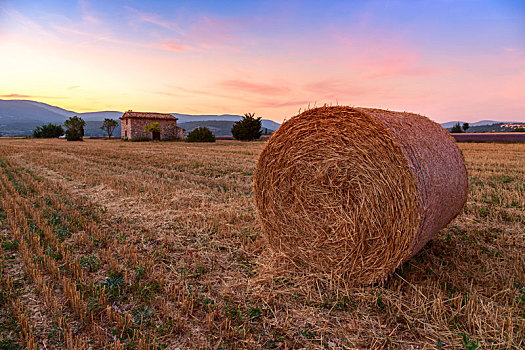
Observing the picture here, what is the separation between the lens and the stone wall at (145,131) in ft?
152

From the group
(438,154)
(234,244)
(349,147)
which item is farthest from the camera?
(234,244)

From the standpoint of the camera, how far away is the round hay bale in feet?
11.5

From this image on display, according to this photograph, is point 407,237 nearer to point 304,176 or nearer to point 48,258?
point 304,176

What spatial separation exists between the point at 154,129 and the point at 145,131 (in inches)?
77.0

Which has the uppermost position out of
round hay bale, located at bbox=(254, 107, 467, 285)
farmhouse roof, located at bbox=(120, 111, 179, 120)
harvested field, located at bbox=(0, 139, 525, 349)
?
farmhouse roof, located at bbox=(120, 111, 179, 120)

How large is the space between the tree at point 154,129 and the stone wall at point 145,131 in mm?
825

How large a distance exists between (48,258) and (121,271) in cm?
99

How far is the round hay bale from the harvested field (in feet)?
1.22

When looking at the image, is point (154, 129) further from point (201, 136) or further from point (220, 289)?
point (220, 289)

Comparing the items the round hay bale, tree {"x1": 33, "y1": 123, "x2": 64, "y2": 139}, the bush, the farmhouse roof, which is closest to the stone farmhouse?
the farmhouse roof

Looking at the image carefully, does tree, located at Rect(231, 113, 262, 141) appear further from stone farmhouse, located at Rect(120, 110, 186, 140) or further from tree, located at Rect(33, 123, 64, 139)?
tree, located at Rect(33, 123, 64, 139)

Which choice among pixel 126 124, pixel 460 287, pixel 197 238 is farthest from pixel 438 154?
pixel 126 124

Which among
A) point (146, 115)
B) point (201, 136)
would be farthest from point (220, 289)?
point (146, 115)

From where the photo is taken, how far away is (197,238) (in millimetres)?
5207
